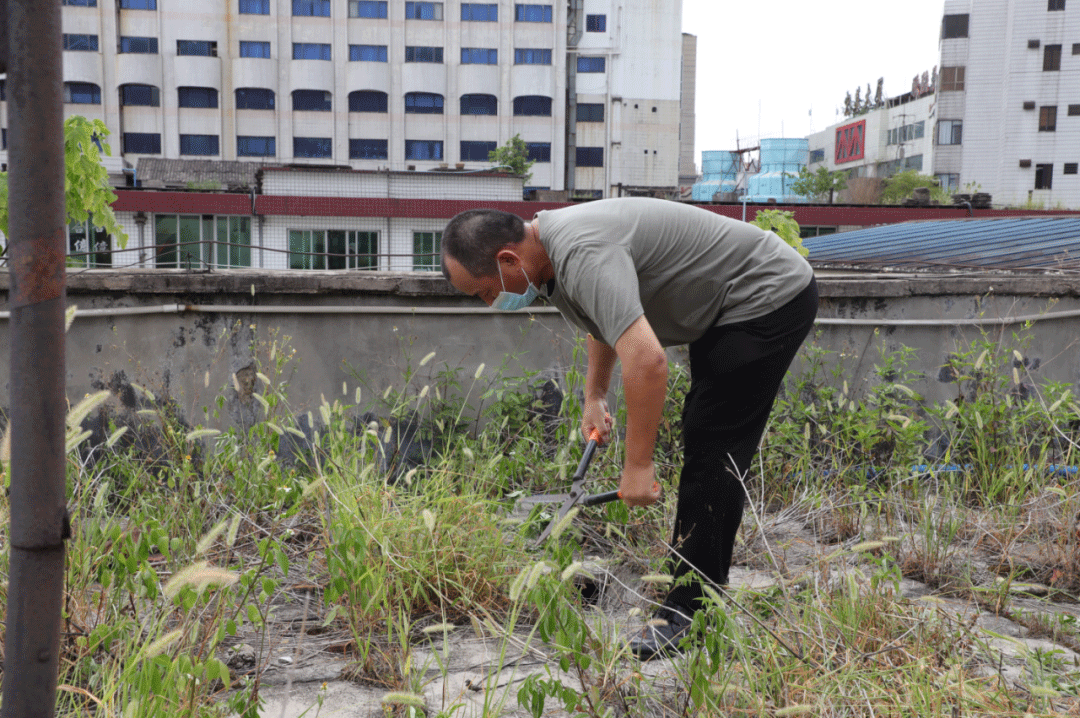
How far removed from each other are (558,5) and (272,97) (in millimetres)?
15333

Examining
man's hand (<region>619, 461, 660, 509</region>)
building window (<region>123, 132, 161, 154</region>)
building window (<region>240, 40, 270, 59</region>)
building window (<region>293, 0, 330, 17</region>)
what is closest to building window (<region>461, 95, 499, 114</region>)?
building window (<region>293, 0, 330, 17</region>)

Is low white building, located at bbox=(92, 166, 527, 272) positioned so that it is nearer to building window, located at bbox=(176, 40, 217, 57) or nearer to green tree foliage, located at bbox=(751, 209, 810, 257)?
building window, located at bbox=(176, 40, 217, 57)

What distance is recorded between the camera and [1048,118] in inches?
1734

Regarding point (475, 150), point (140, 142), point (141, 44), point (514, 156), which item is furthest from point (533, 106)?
point (140, 142)

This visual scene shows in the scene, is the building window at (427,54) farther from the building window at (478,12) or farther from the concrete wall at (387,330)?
the concrete wall at (387,330)

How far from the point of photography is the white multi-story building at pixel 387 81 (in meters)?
42.6

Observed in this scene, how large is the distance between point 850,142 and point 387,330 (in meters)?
63.6

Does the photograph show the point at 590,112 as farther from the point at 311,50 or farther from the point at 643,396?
the point at 643,396

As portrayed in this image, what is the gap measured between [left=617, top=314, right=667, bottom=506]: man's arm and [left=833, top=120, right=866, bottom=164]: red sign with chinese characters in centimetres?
6279

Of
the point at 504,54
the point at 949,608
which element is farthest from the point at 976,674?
the point at 504,54

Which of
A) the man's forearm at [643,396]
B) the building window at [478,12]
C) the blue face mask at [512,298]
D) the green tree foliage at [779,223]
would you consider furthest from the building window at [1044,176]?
the man's forearm at [643,396]

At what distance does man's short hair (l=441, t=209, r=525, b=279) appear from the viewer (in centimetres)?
286

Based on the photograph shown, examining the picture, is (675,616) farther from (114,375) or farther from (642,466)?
(114,375)

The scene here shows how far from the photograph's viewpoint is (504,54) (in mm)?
44875
